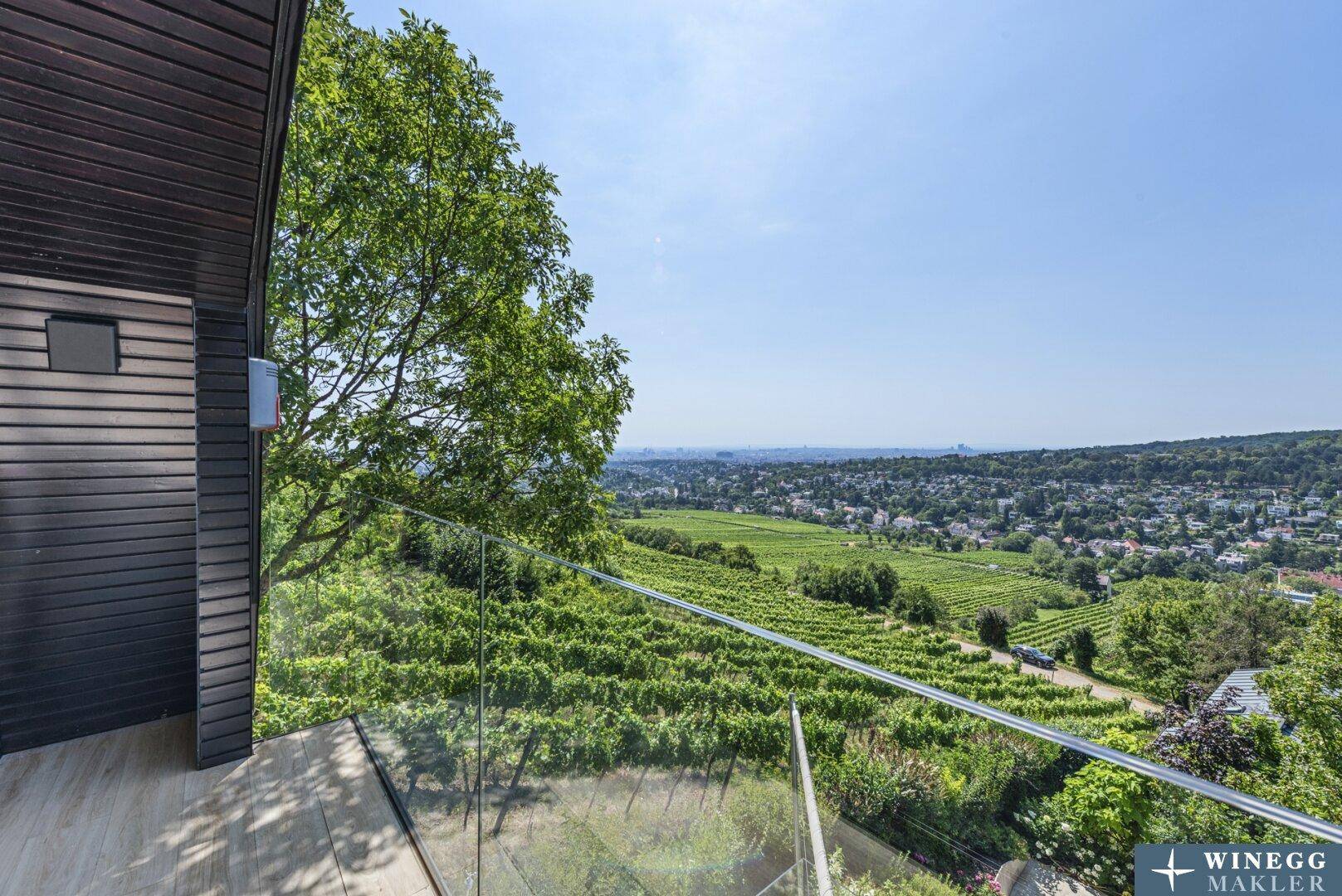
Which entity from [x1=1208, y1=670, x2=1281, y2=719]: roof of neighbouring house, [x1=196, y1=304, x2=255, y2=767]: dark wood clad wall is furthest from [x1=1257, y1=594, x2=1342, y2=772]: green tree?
[x1=196, y1=304, x2=255, y2=767]: dark wood clad wall

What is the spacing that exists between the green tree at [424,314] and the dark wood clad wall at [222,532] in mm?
598

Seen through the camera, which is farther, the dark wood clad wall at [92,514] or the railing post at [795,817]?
the dark wood clad wall at [92,514]

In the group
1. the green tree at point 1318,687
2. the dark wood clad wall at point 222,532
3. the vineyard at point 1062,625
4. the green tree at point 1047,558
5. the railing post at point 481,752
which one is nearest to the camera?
the railing post at point 481,752

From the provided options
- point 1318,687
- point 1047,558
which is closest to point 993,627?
point 1047,558

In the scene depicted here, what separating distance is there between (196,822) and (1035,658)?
42223 mm

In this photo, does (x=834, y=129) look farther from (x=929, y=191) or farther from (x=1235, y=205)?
(x=1235, y=205)

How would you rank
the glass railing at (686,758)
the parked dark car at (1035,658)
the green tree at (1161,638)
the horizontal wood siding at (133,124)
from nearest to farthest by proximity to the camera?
the glass railing at (686,758) < the horizontal wood siding at (133,124) < the green tree at (1161,638) < the parked dark car at (1035,658)

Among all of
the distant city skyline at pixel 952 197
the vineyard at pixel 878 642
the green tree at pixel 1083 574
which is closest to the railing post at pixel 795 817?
the distant city skyline at pixel 952 197

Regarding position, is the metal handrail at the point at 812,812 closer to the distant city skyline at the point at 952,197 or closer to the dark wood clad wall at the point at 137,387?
the dark wood clad wall at the point at 137,387

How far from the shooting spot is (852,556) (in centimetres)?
4962

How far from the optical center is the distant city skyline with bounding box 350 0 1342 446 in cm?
1027

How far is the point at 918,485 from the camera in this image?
64125 mm

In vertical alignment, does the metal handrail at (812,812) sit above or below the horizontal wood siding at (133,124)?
below

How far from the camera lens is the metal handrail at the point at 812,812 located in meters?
0.78
